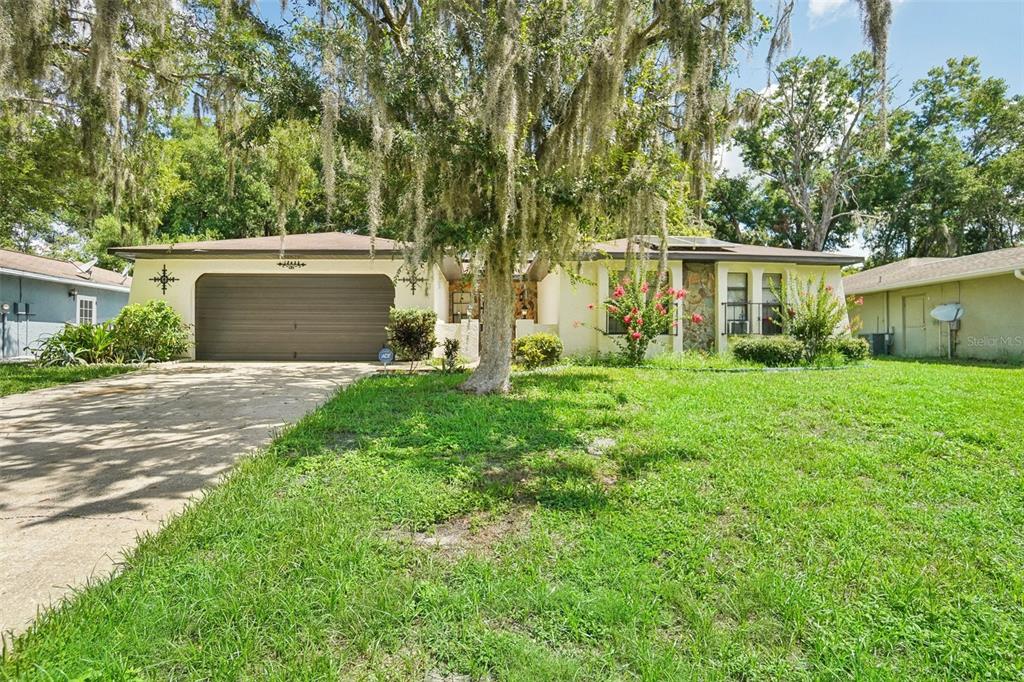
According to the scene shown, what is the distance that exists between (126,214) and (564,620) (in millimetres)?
11790

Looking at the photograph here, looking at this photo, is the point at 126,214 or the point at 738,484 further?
the point at 126,214

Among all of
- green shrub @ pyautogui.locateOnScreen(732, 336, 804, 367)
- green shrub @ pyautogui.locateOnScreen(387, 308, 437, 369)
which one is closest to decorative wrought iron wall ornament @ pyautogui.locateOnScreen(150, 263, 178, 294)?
green shrub @ pyautogui.locateOnScreen(387, 308, 437, 369)

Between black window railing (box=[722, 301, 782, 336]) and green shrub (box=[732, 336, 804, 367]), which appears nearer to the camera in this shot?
green shrub (box=[732, 336, 804, 367])

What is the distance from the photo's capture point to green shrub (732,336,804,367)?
9609mm

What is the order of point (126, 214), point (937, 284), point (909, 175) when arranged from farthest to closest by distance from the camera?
point (909, 175) < point (937, 284) < point (126, 214)

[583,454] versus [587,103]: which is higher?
[587,103]

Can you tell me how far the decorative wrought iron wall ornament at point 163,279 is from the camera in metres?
11.6

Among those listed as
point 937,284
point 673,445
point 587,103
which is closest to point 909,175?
point 937,284

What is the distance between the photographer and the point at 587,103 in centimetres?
565

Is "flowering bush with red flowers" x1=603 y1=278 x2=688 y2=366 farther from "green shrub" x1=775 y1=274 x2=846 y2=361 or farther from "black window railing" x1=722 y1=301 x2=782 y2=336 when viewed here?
"black window railing" x1=722 y1=301 x2=782 y2=336

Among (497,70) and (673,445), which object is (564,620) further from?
(497,70)

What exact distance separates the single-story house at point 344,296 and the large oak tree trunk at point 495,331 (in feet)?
15.8
